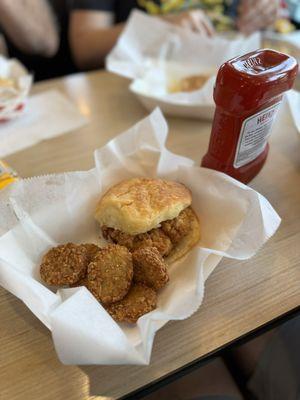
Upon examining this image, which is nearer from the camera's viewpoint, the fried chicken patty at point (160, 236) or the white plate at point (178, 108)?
the fried chicken patty at point (160, 236)

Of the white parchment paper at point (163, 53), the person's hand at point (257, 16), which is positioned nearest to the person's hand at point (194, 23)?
the white parchment paper at point (163, 53)

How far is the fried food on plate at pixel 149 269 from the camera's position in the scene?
514 millimetres

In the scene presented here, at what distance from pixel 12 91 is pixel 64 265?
614 mm

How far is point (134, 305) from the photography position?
19.4 inches

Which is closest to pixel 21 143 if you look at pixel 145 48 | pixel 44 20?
pixel 145 48

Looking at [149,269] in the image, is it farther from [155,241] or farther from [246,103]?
[246,103]

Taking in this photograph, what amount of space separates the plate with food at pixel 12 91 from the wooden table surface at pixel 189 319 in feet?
0.54

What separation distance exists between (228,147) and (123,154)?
0.67 ft

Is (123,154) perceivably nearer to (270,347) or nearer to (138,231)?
(138,231)

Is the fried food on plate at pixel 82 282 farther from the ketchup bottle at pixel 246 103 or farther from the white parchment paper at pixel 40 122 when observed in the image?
the white parchment paper at pixel 40 122

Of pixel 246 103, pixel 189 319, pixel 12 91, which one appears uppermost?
pixel 246 103

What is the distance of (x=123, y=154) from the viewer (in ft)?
2.27

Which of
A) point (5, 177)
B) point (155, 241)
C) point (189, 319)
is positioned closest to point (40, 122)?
point (5, 177)

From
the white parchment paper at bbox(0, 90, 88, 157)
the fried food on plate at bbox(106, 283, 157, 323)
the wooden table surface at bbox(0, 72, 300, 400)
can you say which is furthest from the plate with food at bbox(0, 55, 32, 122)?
the fried food on plate at bbox(106, 283, 157, 323)
